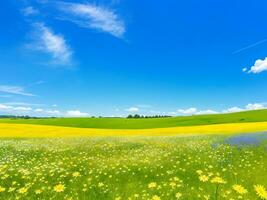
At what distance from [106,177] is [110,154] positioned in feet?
17.2

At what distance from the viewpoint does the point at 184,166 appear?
42.4ft

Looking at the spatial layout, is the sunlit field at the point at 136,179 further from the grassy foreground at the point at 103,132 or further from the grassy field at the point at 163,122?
the grassy field at the point at 163,122

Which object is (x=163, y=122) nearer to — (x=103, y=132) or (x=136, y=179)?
(x=103, y=132)

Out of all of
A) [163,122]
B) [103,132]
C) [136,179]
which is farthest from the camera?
[163,122]

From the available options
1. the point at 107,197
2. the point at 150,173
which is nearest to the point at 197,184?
the point at 150,173

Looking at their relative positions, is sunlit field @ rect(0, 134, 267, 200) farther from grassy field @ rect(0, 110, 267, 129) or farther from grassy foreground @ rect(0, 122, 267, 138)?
grassy field @ rect(0, 110, 267, 129)

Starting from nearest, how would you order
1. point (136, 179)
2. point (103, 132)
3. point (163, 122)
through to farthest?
1. point (136, 179)
2. point (103, 132)
3. point (163, 122)

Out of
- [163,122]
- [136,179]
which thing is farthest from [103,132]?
[163,122]

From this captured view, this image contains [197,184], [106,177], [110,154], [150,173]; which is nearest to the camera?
[197,184]

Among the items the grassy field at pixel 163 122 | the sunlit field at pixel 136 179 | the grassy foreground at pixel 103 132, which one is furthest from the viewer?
the grassy field at pixel 163 122

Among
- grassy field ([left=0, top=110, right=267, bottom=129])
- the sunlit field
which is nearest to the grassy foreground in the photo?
the sunlit field

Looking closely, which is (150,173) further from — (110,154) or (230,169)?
(110,154)

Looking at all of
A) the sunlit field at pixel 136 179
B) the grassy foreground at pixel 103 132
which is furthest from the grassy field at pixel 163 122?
the sunlit field at pixel 136 179

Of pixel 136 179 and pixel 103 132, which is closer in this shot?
pixel 136 179
